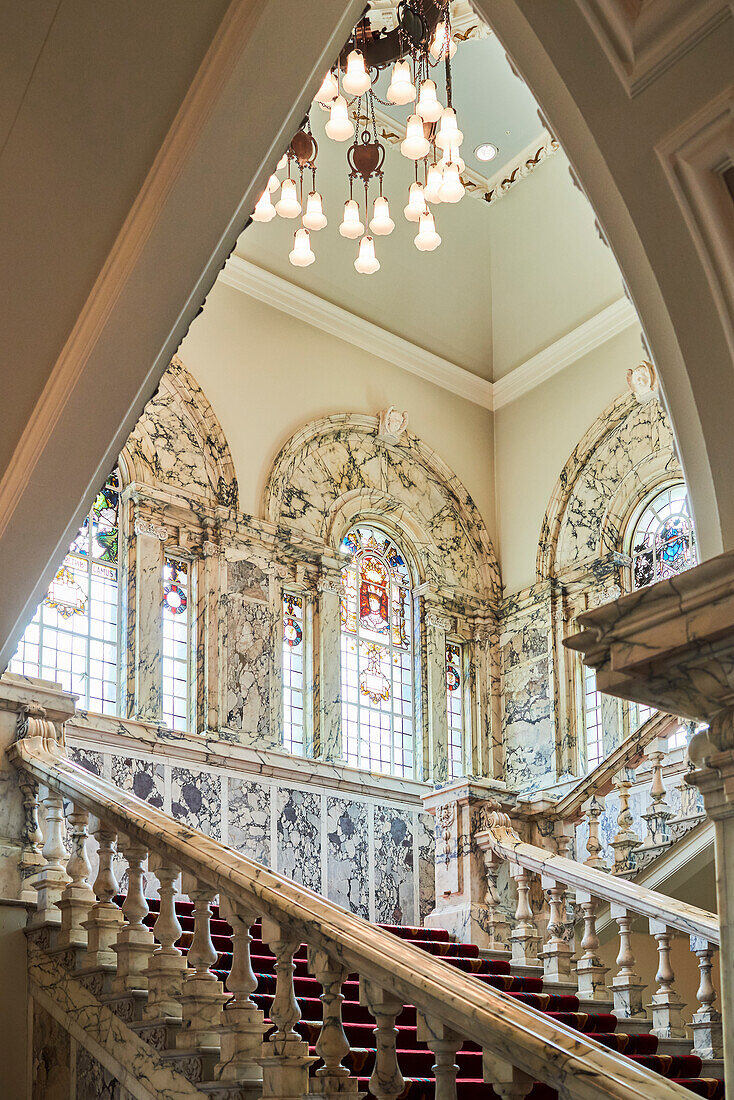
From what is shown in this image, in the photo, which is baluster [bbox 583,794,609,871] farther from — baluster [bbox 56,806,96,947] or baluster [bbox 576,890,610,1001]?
baluster [bbox 56,806,96,947]

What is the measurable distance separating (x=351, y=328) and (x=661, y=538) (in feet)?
13.1

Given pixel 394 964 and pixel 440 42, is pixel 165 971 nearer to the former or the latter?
pixel 394 964

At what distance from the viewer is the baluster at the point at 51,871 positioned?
5344mm

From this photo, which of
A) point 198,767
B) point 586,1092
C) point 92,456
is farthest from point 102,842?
point 198,767

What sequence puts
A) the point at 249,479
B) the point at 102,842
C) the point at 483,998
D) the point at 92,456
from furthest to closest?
the point at 249,479, the point at 102,842, the point at 92,456, the point at 483,998

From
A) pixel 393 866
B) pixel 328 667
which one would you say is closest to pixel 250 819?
pixel 393 866

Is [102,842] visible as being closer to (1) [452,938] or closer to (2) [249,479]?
(1) [452,938]

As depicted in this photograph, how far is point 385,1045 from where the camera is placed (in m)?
3.65

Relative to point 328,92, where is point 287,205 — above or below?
below

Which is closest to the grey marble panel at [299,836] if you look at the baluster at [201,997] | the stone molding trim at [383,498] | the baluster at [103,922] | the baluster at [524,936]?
the stone molding trim at [383,498]

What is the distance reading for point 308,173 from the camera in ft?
42.2

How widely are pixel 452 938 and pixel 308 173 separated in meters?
8.22

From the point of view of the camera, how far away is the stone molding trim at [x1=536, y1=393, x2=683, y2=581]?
12.8 meters

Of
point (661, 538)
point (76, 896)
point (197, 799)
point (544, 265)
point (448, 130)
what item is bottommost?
point (76, 896)
